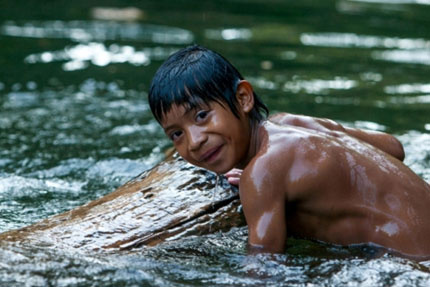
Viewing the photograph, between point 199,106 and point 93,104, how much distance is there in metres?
4.12

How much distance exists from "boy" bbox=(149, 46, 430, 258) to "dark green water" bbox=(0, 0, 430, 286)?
12cm

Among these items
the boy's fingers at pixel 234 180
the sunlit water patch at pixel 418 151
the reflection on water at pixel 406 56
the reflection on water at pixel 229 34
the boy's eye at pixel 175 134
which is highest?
the boy's eye at pixel 175 134

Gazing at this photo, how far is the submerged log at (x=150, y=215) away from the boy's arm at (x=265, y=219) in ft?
1.62

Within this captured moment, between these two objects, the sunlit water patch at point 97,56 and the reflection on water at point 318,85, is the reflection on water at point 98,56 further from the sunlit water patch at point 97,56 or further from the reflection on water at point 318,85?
the reflection on water at point 318,85

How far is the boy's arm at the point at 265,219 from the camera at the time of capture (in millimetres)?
3727

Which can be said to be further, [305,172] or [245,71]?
[245,71]

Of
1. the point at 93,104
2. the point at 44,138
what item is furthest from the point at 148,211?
the point at 93,104

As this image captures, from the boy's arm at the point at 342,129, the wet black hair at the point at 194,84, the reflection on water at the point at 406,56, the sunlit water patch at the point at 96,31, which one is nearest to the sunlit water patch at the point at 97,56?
the sunlit water patch at the point at 96,31

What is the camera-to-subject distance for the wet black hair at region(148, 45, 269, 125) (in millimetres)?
3943

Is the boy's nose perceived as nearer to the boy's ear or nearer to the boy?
the boy

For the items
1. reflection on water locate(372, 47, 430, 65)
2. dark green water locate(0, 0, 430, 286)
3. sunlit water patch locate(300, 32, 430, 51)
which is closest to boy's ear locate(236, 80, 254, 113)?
dark green water locate(0, 0, 430, 286)

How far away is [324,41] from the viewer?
34.5 feet

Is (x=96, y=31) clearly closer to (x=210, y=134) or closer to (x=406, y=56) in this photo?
(x=406, y=56)

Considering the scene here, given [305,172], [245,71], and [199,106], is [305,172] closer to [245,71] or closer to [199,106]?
[199,106]
